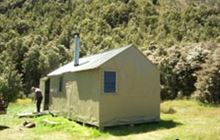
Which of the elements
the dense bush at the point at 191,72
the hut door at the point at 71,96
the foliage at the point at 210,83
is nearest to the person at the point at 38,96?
the hut door at the point at 71,96

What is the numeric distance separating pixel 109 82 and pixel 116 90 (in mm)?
587

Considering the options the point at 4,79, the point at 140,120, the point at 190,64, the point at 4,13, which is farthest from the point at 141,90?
the point at 4,13

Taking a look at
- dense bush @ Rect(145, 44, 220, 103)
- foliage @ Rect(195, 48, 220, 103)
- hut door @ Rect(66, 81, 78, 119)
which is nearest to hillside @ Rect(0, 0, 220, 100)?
dense bush @ Rect(145, 44, 220, 103)

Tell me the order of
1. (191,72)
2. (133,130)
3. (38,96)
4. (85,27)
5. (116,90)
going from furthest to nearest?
(85,27) → (191,72) → (38,96) → (116,90) → (133,130)

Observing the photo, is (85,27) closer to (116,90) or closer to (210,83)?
(210,83)

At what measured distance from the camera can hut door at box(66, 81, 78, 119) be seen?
22109mm

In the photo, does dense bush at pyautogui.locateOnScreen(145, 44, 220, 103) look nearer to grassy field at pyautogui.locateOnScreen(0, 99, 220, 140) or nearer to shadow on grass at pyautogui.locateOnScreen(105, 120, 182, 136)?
grassy field at pyautogui.locateOnScreen(0, 99, 220, 140)

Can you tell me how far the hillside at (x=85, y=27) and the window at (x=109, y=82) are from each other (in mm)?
31845

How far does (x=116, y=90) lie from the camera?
1986 centimetres

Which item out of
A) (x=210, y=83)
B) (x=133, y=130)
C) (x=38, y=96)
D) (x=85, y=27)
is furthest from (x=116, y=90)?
(x=85, y=27)

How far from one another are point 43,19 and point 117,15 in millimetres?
19556

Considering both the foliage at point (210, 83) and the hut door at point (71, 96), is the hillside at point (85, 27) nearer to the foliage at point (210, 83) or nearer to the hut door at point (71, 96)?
the foliage at point (210, 83)

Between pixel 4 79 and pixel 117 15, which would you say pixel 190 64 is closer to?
pixel 4 79

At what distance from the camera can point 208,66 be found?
31141 mm
